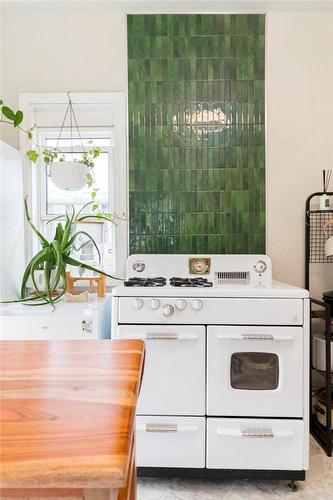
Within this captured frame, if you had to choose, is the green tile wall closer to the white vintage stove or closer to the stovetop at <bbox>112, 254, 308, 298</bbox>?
the stovetop at <bbox>112, 254, 308, 298</bbox>

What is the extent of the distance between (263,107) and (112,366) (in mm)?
2217

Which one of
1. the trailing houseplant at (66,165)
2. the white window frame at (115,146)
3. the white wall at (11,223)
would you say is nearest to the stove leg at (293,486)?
the white window frame at (115,146)

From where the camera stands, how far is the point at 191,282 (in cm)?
198

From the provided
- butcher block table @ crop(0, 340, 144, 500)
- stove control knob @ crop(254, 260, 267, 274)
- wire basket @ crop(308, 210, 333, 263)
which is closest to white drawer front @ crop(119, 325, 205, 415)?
stove control knob @ crop(254, 260, 267, 274)

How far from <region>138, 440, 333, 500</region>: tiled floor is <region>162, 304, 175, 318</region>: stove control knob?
90 cm

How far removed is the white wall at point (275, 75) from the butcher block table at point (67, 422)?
1920 mm

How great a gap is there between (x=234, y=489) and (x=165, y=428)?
494mm

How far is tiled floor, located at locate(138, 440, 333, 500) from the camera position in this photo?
1753 mm

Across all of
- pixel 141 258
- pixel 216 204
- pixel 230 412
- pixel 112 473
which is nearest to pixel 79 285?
pixel 141 258

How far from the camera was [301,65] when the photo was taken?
8.00 ft

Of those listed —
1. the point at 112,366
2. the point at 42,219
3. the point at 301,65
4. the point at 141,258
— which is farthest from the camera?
the point at 42,219

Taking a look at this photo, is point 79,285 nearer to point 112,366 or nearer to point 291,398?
point 291,398

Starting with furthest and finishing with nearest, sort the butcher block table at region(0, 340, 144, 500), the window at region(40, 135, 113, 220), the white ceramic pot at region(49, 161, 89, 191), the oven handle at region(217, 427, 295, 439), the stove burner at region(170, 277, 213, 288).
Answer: the window at region(40, 135, 113, 220) < the white ceramic pot at region(49, 161, 89, 191) < the stove burner at region(170, 277, 213, 288) < the oven handle at region(217, 427, 295, 439) < the butcher block table at region(0, 340, 144, 500)

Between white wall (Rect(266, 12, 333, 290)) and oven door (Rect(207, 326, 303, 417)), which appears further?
white wall (Rect(266, 12, 333, 290))
